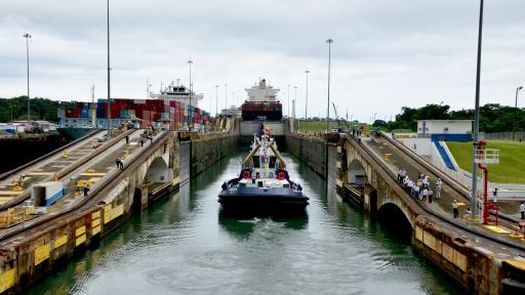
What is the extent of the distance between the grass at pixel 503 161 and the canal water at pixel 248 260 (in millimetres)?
17970

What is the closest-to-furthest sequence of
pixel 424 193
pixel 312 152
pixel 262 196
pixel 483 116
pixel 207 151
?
pixel 424 193 < pixel 262 196 < pixel 312 152 < pixel 207 151 < pixel 483 116

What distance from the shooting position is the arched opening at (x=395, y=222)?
1594 inches

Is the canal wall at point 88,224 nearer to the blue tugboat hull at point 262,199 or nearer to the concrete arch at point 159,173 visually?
the concrete arch at point 159,173

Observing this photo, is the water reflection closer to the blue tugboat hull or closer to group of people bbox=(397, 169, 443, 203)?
the blue tugboat hull

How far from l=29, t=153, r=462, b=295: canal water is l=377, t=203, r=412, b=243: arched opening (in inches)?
28.9

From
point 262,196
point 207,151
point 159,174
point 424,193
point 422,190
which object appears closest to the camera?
point 424,193

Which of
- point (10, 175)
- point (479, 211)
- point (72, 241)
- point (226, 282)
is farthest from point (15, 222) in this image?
point (479, 211)

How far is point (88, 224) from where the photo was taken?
1319 inches

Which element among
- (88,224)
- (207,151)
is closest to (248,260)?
(88,224)

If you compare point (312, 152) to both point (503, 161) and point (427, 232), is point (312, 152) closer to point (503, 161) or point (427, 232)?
point (503, 161)

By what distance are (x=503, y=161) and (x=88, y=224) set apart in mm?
50747

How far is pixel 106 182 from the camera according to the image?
42.1 m

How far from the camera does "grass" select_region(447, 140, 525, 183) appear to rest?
53969 mm

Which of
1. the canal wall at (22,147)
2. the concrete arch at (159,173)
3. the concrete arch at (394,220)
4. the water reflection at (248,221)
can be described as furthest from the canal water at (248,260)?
the canal wall at (22,147)
